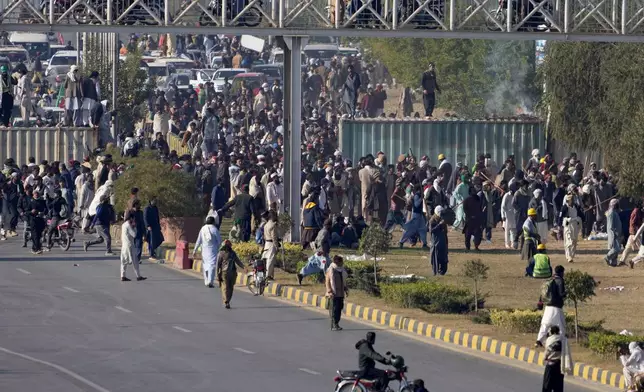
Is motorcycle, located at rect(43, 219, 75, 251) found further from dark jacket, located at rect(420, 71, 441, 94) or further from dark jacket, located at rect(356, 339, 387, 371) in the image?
dark jacket, located at rect(420, 71, 441, 94)

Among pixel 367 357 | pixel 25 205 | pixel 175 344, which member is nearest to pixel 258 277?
pixel 175 344

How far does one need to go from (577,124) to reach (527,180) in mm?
5061

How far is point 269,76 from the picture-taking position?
6562cm

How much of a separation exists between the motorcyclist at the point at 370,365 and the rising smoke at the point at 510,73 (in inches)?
1790

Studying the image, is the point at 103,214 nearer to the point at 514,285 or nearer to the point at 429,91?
the point at 514,285

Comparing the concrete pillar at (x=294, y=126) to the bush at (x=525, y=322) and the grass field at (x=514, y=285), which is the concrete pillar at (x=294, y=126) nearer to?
the grass field at (x=514, y=285)

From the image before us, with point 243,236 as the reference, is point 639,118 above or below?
above

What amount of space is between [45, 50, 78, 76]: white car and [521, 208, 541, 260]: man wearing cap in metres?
40.9

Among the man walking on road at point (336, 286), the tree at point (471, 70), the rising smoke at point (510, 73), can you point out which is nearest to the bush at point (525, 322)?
the man walking on road at point (336, 286)

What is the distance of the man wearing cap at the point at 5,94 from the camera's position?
133ft

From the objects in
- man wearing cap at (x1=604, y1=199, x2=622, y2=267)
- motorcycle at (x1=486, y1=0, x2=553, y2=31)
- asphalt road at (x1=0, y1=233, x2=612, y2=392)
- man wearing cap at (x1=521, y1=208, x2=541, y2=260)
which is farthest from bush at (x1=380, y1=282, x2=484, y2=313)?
motorcycle at (x1=486, y1=0, x2=553, y2=31)

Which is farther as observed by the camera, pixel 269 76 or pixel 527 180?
pixel 269 76

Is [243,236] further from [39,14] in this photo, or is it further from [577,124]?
[577,124]

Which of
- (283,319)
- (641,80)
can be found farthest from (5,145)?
(283,319)
